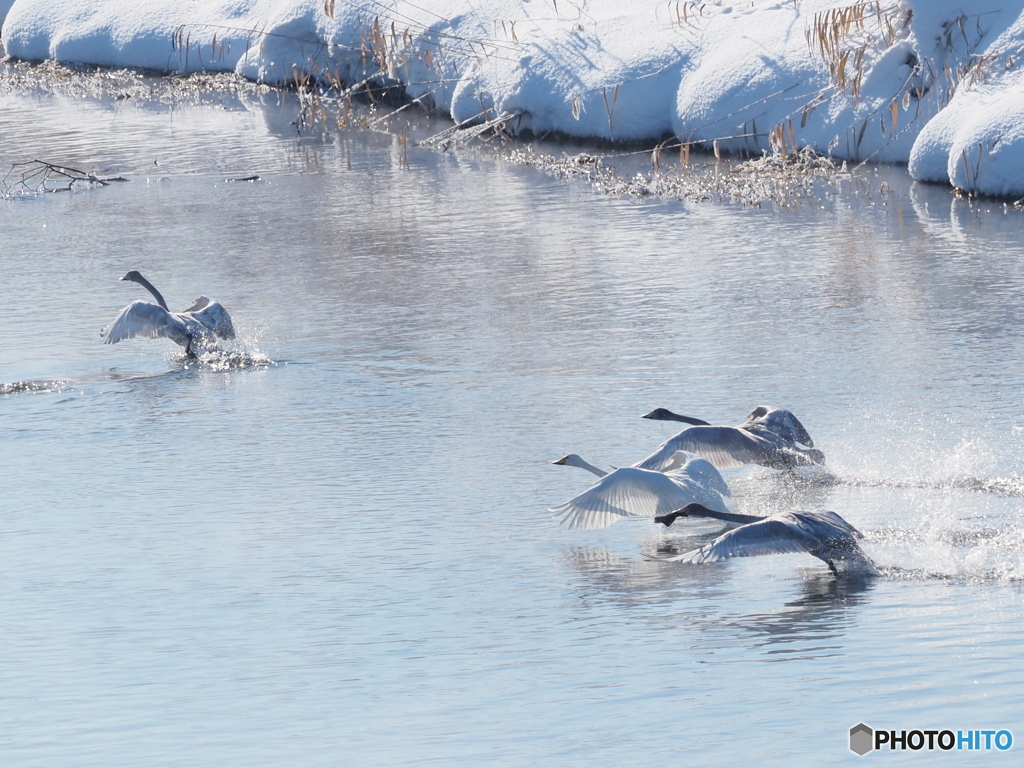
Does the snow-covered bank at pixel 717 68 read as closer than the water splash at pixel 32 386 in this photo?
No

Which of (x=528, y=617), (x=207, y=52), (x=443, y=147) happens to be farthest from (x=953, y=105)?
(x=207, y=52)

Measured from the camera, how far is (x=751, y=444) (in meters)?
8.71

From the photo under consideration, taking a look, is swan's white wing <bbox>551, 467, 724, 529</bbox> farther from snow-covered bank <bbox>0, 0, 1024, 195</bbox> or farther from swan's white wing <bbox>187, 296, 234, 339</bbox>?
snow-covered bank <bbox>0, 0, 1024, 195</bbox>

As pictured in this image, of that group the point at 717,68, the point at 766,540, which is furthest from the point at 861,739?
the point at 717,68

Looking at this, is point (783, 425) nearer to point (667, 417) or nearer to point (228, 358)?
point (667, 417)

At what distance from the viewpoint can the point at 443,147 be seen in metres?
22.1

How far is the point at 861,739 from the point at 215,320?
23.8 feet

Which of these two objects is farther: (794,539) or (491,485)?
(491,485)

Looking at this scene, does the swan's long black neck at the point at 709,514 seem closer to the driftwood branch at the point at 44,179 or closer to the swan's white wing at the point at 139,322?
the swan's white wing at the point at 139,322

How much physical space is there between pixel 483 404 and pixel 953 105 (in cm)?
960

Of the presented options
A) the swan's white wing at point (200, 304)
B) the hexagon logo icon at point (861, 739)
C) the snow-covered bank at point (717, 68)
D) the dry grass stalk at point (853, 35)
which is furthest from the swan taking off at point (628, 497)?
the dry grass stalk at point (853, 35)

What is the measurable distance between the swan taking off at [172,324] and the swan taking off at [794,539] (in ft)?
18.1

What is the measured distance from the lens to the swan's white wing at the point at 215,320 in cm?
1197

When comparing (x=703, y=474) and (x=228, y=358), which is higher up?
(x=228, y=358)
